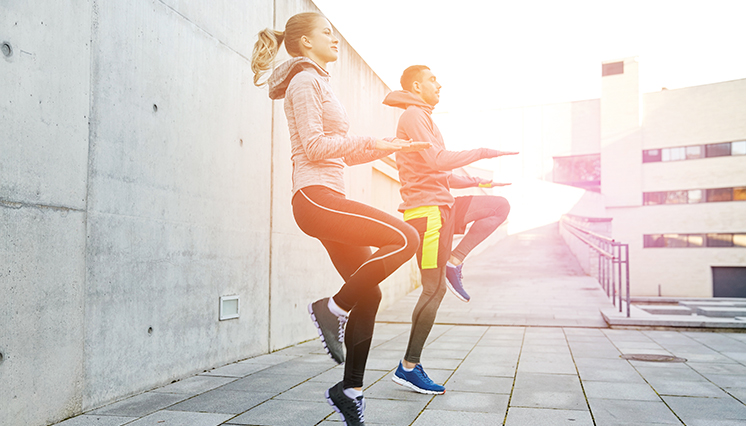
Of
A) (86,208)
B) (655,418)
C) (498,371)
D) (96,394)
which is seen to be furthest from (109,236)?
(655,418)

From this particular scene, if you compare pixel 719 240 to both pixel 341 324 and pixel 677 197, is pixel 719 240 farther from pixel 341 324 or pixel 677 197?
pixel 341 324

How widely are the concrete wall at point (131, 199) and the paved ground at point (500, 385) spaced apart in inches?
10.6

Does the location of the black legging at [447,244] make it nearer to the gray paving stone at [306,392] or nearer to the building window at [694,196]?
the gray paving stone at [306,392]

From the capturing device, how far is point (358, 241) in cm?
232

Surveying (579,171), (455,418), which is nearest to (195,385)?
(455,418)

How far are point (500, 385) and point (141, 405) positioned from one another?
6.89 feet

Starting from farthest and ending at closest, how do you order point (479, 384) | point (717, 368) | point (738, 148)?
point (738, 148)
point (717, 368)
point (479, 384)

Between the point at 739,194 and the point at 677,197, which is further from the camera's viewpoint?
the point at 677,197

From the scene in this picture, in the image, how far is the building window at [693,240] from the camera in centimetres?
2703

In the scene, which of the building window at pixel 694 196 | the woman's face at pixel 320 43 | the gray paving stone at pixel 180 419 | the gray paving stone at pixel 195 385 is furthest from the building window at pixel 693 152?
the gray paving stone at pixel 180 419

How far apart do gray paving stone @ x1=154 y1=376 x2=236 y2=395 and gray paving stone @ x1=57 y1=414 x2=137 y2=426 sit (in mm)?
576

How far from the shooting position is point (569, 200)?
28469 mm

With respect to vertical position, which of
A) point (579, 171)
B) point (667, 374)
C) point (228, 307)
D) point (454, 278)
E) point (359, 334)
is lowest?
point (667, 374)

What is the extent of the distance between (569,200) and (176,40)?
27.5m
